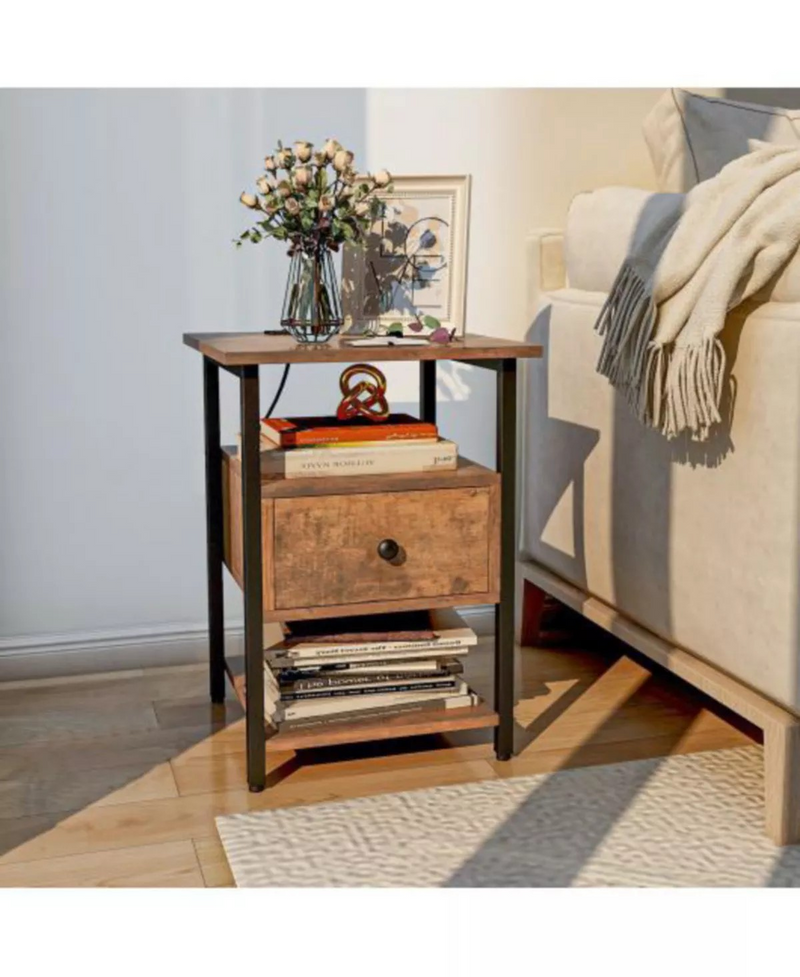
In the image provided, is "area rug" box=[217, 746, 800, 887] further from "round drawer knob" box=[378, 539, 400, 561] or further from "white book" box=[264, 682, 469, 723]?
"round drawer knob" box=[378, 539, 400, 561]

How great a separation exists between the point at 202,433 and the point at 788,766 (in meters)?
1.22

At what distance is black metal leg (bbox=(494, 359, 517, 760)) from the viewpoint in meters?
1.85

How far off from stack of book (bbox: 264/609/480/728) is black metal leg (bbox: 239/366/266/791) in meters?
0.04

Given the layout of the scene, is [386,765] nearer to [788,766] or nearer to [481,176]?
[788,766]

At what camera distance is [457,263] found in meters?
1.97

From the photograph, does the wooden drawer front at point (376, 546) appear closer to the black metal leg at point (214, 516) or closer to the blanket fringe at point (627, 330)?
the blanket fringe at point (627, 330)

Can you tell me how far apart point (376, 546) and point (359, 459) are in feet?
0.41

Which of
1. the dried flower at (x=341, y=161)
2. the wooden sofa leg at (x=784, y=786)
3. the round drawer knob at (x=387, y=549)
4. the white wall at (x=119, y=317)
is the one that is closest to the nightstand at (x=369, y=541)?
the round drawer knob at (x=387, y=549)

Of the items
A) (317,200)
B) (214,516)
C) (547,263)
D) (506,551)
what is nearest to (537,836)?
(506,551)

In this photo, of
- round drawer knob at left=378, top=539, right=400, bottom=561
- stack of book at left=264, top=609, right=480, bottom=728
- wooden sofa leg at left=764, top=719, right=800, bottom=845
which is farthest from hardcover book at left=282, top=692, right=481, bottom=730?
wooden sofa leg at left=764, top=719, right=800, bottom=845

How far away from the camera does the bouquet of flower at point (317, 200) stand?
1.82 m

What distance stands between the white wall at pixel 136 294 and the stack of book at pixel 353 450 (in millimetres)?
565
